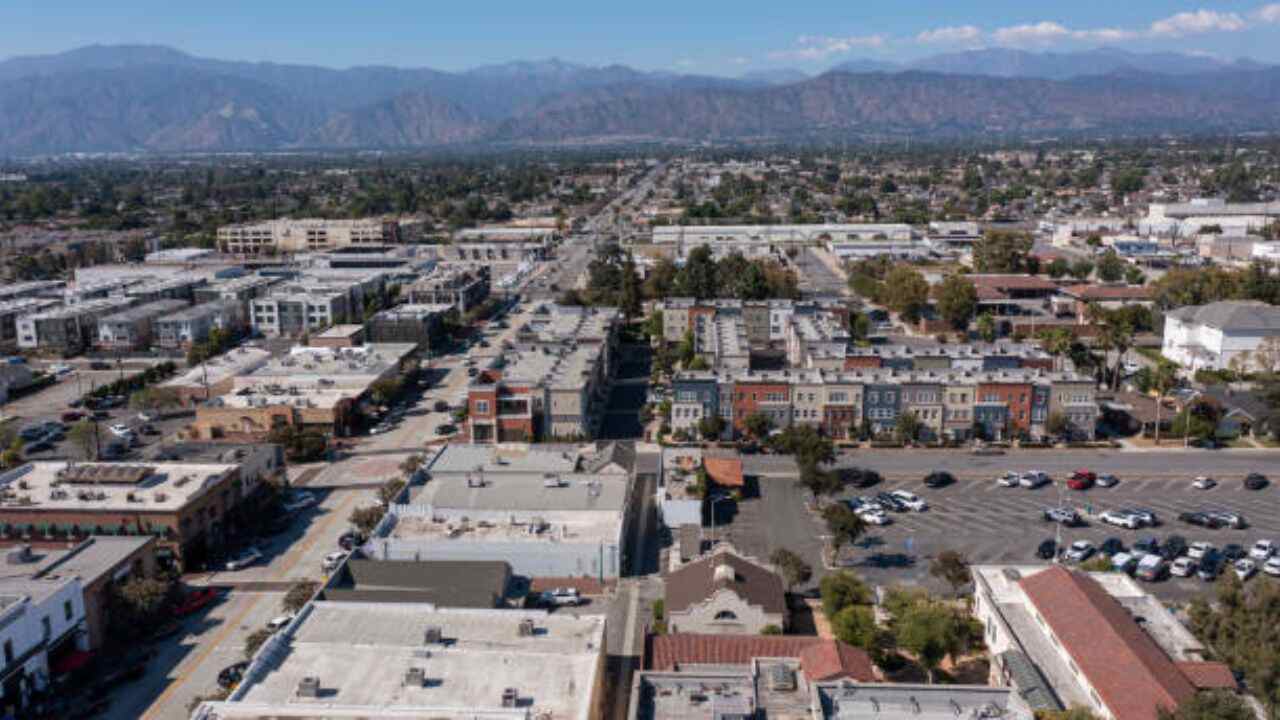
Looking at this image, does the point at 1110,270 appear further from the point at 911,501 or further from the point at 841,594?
the point at 841,594

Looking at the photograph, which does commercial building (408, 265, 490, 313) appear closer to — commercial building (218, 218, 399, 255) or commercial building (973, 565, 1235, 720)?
commercial building (218, 218, 399, 255)

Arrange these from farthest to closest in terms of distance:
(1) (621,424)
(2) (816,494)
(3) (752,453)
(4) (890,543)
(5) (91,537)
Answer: (1) (621,424), (3) (752,453), (2) (816,494), (4) (890,543), (5) (91,537)

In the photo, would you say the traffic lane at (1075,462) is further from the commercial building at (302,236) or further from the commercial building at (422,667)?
the commercial building at (302,236)

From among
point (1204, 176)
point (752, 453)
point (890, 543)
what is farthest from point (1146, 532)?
point (1204, 176)

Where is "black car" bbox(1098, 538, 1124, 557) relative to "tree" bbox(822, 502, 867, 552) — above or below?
below

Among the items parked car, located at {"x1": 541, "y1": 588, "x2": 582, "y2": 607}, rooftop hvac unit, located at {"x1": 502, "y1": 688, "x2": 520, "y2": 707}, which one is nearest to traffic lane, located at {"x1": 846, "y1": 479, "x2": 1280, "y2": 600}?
parked car, located at {"x1": 541, "y1": 588, "x2": 582, "y2": 607}

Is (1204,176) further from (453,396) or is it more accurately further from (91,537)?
(91,537)

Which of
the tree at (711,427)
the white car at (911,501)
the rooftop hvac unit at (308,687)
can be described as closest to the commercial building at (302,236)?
the tree at (711,427)
